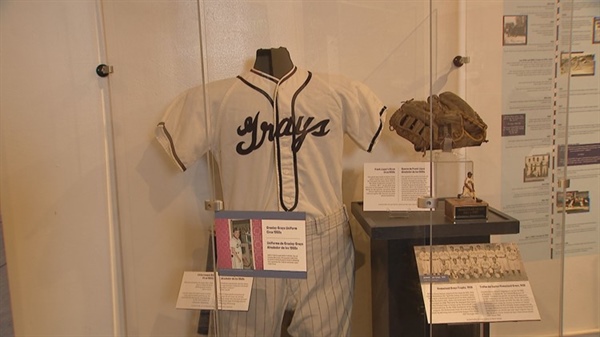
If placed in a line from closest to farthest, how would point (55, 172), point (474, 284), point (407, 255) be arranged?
point (474, 284), point (407, 255), point (55, 172)

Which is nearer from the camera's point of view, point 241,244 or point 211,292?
point 241,244

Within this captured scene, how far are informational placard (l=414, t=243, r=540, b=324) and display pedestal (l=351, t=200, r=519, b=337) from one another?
0.03 m

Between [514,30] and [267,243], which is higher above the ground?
[514,30]

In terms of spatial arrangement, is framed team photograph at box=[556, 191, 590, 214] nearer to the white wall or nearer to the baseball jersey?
the baseball jersey

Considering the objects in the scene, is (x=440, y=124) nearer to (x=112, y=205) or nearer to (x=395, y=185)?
(x=395, y=185)

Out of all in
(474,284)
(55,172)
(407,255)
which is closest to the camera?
(474,284)

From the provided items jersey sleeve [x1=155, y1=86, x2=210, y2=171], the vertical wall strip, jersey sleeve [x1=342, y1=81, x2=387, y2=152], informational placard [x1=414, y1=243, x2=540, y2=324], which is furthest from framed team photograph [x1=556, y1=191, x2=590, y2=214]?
the vertical wall strip

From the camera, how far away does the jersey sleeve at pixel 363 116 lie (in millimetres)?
1237

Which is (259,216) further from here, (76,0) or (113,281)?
(76,0)

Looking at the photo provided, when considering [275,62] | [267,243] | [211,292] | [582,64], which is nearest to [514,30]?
[582,64]

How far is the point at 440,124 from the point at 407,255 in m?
0.37

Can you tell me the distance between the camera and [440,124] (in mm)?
1228

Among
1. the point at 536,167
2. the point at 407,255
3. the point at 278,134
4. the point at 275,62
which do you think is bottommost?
the point at 407,255

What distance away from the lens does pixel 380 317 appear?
137 centimetres
